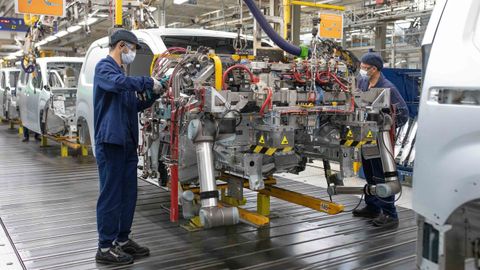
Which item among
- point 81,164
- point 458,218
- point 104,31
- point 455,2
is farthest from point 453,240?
point 104,31

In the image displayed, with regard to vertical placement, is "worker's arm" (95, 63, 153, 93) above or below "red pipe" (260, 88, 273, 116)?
above

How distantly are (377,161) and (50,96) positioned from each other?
682 cm

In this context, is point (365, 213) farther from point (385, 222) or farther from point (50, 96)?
point (50, 96)

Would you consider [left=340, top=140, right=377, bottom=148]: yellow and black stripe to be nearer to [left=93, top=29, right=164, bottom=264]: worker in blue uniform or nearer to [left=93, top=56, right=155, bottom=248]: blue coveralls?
[left=93, top=29, right=164, bottom=264]: worker in blue uniform

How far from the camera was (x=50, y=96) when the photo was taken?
911 cm

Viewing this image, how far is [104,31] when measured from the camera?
24.0m

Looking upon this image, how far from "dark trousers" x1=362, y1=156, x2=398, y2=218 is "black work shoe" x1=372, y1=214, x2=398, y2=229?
55 mm

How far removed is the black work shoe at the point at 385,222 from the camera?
4738 millimetres

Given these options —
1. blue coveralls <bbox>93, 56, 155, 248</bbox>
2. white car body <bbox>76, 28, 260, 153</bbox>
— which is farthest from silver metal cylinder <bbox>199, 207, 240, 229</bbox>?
white car body <bbox>76, 28, 260, 153</bbox>

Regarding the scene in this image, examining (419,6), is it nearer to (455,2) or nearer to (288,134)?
(288,134)

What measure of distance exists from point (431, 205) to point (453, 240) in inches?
7.0

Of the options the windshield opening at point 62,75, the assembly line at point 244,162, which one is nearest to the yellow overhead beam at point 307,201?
the assembly line at point 244,162

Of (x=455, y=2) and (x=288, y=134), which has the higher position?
(x=455, y=2)

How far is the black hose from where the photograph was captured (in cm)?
412
